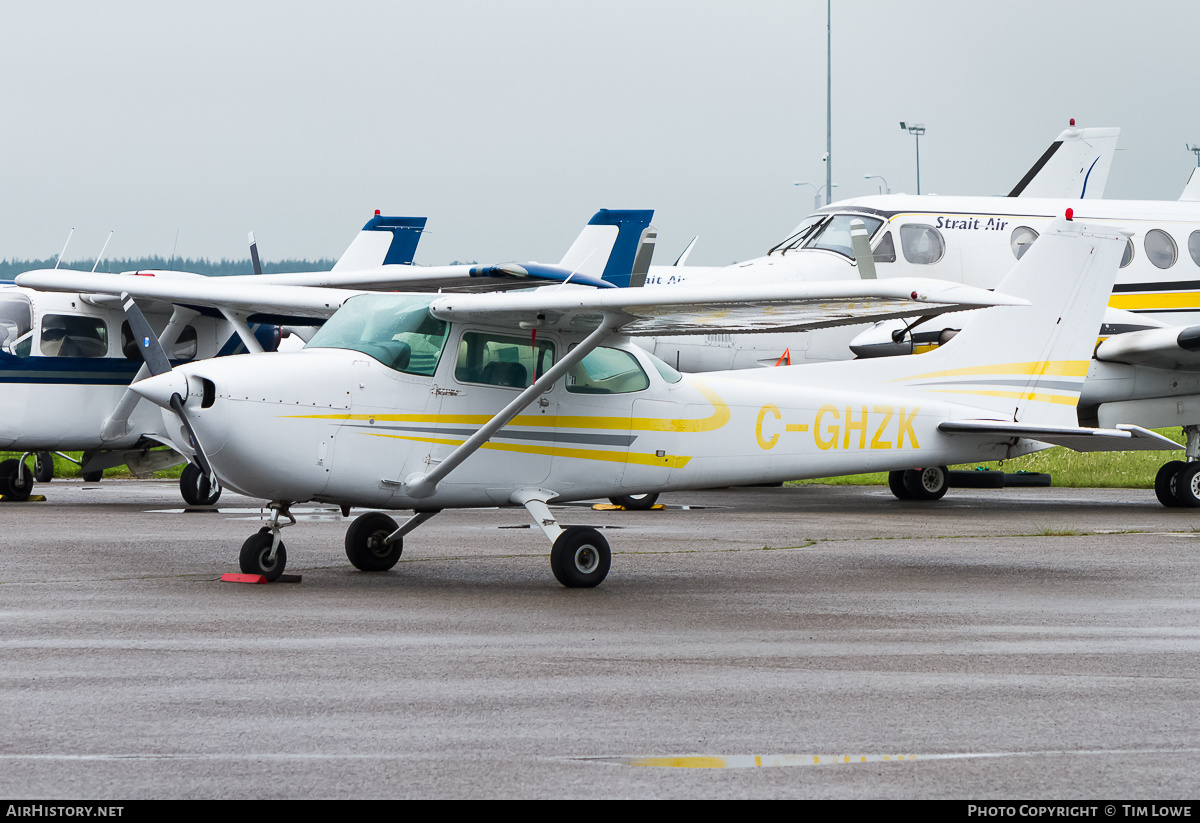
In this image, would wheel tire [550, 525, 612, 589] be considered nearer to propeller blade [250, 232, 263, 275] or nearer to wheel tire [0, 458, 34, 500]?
wheel tire [0, 458, 34, 500]

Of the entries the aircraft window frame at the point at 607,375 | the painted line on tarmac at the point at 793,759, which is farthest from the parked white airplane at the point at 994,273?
the painted line on tarmac at the point at 793,759

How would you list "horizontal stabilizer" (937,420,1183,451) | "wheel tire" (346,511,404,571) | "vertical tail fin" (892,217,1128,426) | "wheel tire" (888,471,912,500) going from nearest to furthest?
"wheel tire" (346,511,404,571) < "horizontal stabilizer" (937,420,1183,451) < "vertical tail fin" (892,217,1128,426) < "wheel tire" (888,471,912,500)

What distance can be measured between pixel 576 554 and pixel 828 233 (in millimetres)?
10598

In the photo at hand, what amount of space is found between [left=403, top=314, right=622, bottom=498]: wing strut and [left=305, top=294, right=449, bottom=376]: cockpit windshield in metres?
0.65

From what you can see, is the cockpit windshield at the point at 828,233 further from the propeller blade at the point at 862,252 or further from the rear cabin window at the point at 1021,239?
the rear cabin window at the point at 1021,239

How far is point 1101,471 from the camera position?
2489 centimetres

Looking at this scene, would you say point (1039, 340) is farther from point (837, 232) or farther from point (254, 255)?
point (254, 255)

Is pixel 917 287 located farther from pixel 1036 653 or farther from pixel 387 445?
pixel 387 445

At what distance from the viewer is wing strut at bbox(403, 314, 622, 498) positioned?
936cm

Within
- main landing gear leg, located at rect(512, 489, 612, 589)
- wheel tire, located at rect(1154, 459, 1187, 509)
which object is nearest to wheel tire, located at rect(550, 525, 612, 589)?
main landing gear leg, located at rect(512, 489, 612, 589)

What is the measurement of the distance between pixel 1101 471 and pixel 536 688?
21153 millimetres

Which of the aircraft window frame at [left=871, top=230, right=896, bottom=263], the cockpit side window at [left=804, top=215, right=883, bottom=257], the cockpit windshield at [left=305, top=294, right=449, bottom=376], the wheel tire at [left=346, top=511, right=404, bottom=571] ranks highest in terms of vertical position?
the cockpit side window at [left=804, top=215, right=883, bottom=257]

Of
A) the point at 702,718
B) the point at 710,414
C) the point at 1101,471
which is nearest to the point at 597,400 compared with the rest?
the point at 710,414

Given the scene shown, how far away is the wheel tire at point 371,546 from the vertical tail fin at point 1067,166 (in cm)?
1594
